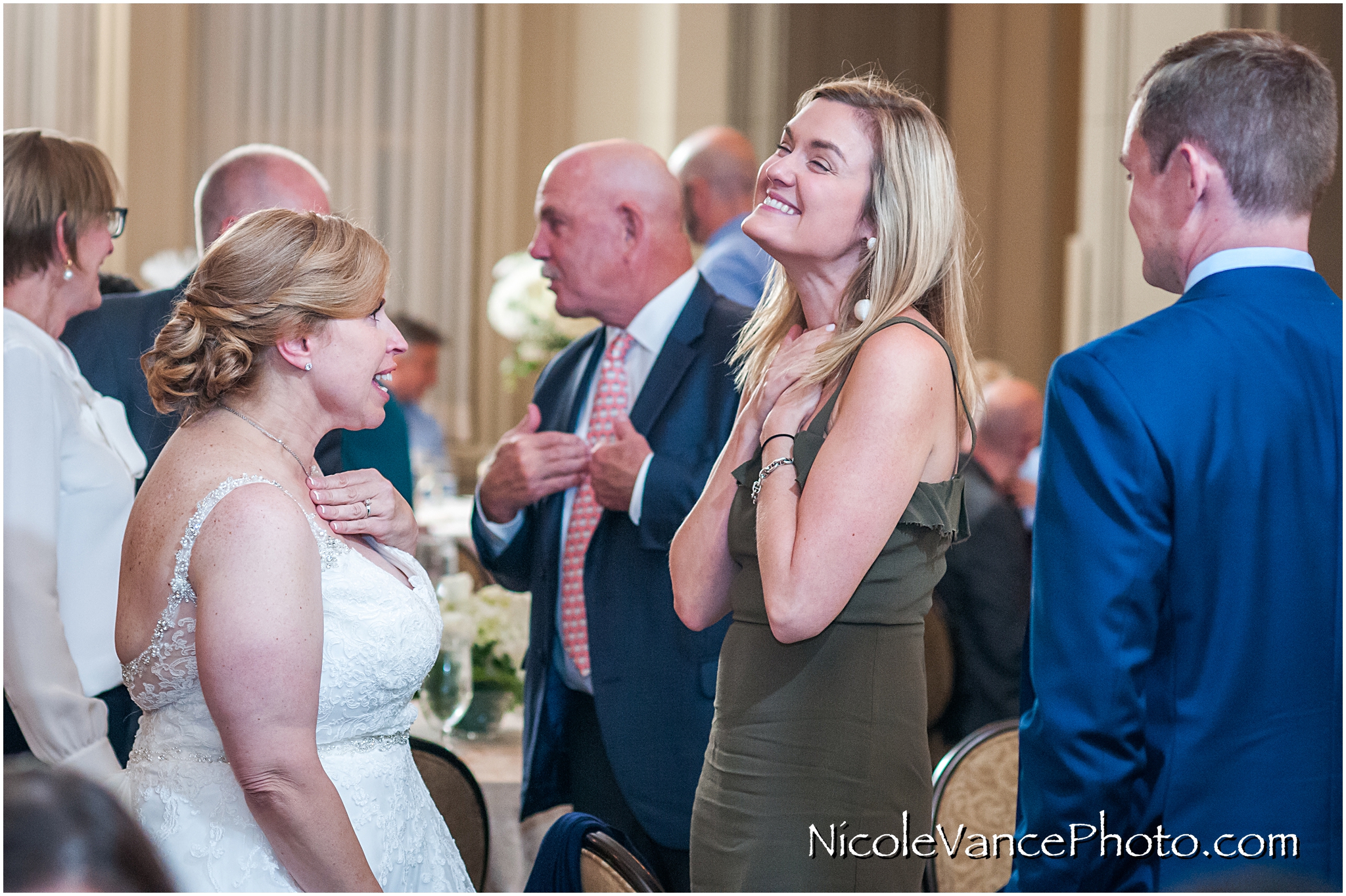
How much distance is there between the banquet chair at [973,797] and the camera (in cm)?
232

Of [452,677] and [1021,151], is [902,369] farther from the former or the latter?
[1021,151]

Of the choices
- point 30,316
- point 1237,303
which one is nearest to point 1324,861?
point 1237,303

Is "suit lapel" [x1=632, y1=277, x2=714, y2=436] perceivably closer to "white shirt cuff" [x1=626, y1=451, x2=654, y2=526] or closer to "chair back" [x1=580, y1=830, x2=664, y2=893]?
"white shirt cuff" [x1=626, y1=451, x2=654, y2=526]

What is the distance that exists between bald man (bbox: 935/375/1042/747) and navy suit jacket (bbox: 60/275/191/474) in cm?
240

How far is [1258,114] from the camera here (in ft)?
4.92

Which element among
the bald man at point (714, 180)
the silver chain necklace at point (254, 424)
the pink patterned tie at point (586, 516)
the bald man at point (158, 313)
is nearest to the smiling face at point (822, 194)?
the silver chain necklace at point (254, 424)

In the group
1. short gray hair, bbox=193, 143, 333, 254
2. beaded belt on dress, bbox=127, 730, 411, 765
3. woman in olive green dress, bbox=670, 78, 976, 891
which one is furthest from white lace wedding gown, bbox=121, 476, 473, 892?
short gray hair, bbox=193, 143, 333, 254

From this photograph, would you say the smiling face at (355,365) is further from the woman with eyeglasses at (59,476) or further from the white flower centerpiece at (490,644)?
the white flower centerpiece at (490,644)

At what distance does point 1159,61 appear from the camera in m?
1.59

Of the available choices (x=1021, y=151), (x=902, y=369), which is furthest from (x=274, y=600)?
(x=1021, y=151)

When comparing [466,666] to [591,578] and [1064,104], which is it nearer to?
[591,578]

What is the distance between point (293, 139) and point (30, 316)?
253 inches

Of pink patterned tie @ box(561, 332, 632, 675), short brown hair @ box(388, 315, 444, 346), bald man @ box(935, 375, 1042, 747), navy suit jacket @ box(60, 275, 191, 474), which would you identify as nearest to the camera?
pink patterned tie @ box(561, 332, 632, 675)

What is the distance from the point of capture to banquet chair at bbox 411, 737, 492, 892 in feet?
7.06
